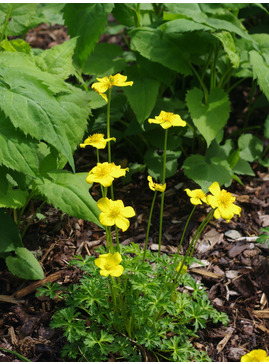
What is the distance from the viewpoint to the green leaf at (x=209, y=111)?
2678mm

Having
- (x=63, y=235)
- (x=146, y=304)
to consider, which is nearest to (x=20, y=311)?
(x=63, y=235)

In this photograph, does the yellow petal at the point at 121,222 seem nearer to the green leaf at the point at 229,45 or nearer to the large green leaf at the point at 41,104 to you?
the large green leaf at the point at 41,104

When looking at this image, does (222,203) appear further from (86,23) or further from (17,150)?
(86,23)

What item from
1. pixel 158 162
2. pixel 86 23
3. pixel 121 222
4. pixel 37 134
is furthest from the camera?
pixel 158 162

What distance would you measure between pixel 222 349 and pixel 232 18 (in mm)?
1932

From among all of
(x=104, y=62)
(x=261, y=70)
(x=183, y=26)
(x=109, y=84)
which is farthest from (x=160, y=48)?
(x=109, y=84)

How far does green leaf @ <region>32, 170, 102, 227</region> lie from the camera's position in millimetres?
2045

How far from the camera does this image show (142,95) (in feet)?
9.01

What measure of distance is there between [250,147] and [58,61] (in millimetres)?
1440

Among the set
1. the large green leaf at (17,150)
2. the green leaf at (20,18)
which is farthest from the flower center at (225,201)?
the green leaf at (20,18)

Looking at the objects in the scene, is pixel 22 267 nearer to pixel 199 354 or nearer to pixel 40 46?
pixel 199 354

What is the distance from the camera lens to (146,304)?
1.85m

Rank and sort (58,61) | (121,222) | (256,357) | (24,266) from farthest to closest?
(58,61)
(24,266)
(121,222)
(256,357)

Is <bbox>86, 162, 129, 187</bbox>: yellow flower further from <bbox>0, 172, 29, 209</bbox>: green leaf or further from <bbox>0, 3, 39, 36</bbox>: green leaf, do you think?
<bbox>0, 3, 39, 36</bbox>: green leaf
